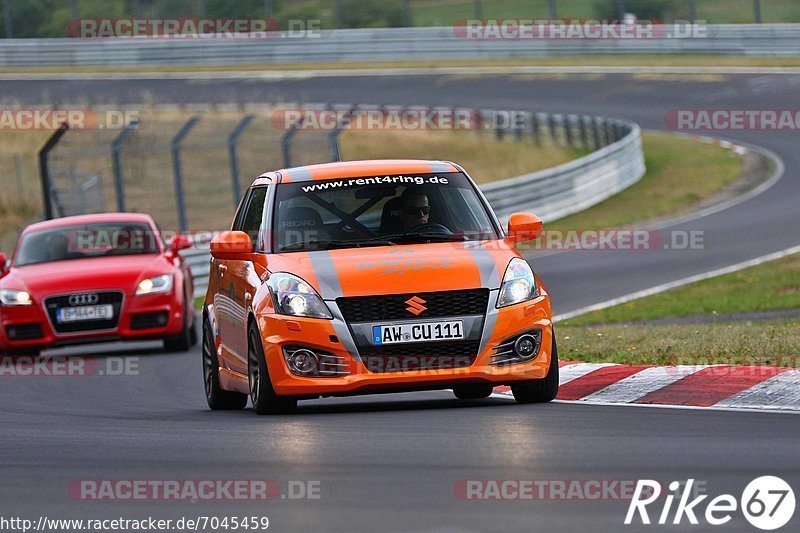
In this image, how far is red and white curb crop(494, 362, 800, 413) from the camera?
9.16 meters

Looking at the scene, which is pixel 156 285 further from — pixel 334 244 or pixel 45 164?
pixel 45 164

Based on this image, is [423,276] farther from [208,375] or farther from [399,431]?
[208,375]

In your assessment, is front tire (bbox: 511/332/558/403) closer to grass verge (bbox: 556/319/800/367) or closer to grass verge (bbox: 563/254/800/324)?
grass verge (bbox: 556/319/800/367)

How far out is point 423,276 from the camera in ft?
30.5

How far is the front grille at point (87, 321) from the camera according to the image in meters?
16.0

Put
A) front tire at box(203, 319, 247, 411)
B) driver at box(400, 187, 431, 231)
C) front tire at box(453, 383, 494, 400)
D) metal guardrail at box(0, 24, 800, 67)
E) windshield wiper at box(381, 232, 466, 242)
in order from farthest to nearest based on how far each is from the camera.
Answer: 1. metal guardrail at box(0, 24, 800, 67)
2. front tire at box(203, 319, 247, 411)
3. front tire at box(453, 383, 494, 400)
4. driver at box(400, 187, 431, 231)
5. windshield wiper at box(381, 232, 466, 242)

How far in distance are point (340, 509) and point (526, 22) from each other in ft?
141

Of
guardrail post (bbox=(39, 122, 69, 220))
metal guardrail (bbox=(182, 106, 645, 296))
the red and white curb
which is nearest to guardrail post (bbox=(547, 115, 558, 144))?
metal guardrail (bbox=(182, 106, 645, 296))

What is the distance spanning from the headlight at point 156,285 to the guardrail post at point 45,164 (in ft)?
21.5

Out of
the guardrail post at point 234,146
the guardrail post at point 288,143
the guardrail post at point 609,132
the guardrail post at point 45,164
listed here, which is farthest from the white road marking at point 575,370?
the guardrail post at point 609,132

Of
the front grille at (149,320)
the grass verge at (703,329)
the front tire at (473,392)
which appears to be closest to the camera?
the front tire at (473,392)

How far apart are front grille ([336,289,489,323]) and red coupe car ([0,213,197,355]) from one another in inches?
289

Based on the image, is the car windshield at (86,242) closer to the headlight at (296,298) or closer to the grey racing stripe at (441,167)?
the grey racing stripe at (441,167)

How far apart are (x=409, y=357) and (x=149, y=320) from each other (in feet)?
24.8
